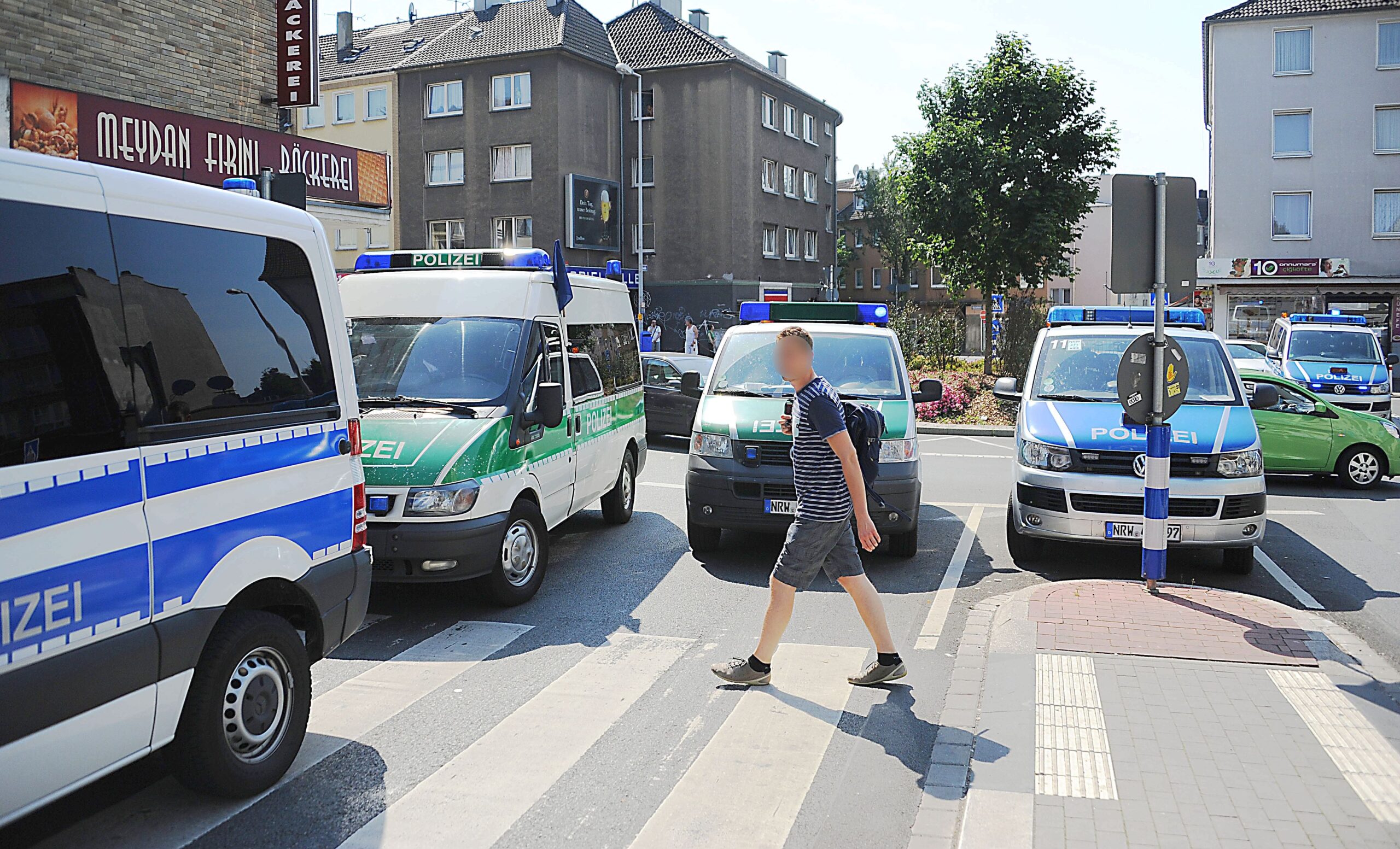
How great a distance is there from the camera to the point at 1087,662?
598 cm

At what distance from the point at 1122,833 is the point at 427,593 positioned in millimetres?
5420

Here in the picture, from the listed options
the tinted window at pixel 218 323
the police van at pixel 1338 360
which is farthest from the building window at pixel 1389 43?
the tinted window at pixel 218 323

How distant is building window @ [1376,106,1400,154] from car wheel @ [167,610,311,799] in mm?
47481

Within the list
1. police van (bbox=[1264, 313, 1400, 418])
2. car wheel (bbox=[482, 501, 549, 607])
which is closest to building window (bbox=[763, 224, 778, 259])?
police van (bbox=[1264, 313, 1400, 418])

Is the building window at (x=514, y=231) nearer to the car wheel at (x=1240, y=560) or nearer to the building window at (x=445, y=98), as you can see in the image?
→ the building window at (x=445, y=98)

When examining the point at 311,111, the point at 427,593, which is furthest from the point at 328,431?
the point at 311,111

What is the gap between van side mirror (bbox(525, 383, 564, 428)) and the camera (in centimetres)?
803

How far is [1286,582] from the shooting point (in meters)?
8.59

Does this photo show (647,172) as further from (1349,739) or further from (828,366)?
(1349,739)

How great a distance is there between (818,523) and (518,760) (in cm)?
187

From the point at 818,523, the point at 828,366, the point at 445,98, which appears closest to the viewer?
the point at 818,523

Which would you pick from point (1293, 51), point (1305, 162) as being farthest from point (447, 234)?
point (1293, 51)

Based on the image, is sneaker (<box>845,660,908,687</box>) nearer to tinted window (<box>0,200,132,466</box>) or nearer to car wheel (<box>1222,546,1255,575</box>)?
tinted window (<box>0,200,132,466</box>)

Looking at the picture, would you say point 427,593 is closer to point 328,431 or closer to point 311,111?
point 328,431
